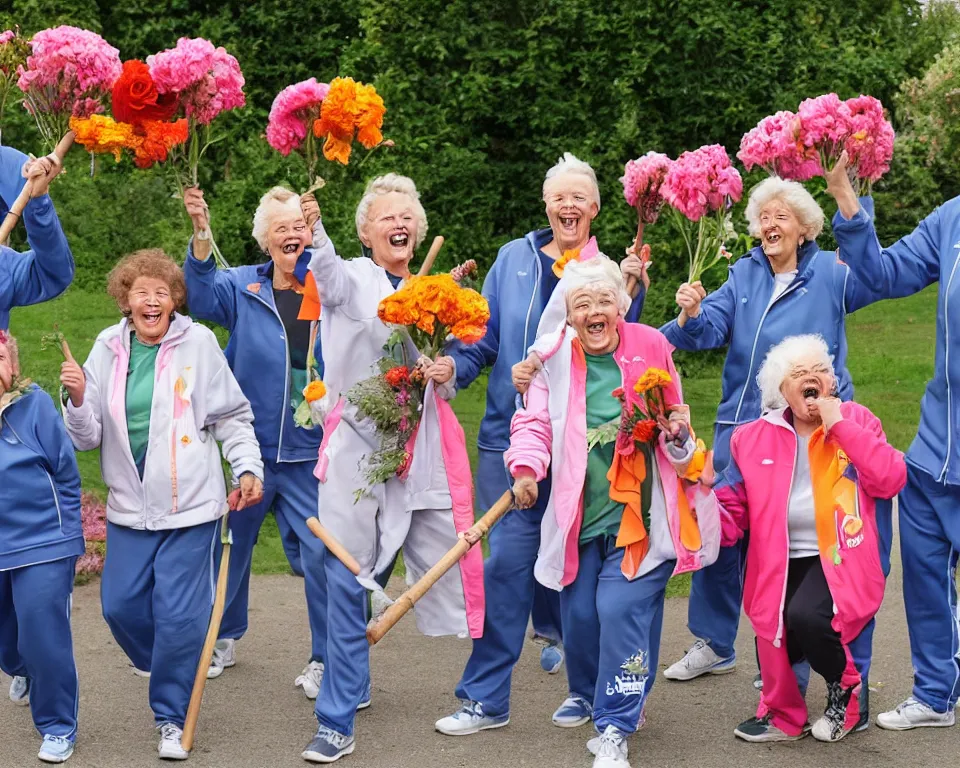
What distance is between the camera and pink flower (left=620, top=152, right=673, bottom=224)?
719 cm

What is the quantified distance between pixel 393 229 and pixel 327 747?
2190mm

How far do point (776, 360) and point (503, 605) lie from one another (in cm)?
158

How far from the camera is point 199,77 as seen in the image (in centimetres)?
661

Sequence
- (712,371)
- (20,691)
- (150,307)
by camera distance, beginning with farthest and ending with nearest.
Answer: (712,371) → (20,691) → (150,307)

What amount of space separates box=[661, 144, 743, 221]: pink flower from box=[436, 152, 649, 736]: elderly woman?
338 mm

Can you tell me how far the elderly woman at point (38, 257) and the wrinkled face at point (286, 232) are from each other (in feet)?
3.29

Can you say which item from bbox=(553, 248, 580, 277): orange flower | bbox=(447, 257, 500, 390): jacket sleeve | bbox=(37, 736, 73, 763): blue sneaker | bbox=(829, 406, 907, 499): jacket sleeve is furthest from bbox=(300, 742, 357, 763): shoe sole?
bbox=(829, 406, 907, 499): jacket sleeve

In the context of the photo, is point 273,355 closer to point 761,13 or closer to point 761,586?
point 761,586

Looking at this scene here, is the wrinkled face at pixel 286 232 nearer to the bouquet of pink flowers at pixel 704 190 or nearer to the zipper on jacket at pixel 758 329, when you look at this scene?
the bouquet of pink flowers at pixel 704 190

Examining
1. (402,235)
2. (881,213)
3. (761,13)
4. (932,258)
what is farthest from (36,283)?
(881,213)

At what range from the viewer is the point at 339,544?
6547 mm

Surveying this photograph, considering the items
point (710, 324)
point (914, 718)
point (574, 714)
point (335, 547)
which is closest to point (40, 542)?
point (335, 547)

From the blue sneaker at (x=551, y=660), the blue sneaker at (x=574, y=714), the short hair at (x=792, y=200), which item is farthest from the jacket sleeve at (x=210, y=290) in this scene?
the short hair at (x=792, y=200)

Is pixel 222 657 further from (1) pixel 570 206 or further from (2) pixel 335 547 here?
(1) pixel 570 206
